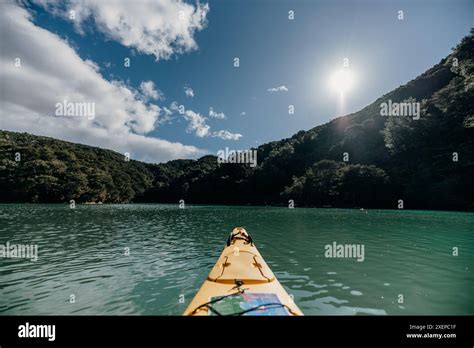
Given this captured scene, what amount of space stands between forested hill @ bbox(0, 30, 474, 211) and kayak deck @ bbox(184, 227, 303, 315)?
46023 millimetres

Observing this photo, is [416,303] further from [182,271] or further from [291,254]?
[182,271]

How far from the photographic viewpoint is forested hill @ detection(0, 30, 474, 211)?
6412 cm

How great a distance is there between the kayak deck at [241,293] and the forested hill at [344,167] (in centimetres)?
4602

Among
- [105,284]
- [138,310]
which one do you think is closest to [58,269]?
[105,284]

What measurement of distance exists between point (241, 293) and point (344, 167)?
8926 cm

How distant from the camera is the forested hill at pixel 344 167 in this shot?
6412cm

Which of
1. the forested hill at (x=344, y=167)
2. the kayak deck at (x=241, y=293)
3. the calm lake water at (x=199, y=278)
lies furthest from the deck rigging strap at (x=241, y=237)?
the forested hill at (x=344, y=167)

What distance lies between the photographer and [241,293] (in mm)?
6137
